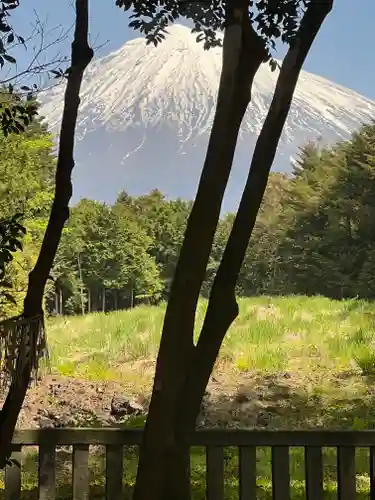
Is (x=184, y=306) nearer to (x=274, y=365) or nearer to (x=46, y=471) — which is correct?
(x=46, y=471)

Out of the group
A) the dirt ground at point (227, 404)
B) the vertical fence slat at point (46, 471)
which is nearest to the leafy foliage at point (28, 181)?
the dirt ground at point (227, 404)

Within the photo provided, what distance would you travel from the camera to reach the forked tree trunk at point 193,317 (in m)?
1.49

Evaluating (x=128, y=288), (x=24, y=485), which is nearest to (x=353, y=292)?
(x=128, y=288)

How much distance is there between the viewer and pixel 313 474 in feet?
5.01

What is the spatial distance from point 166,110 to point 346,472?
5.78m

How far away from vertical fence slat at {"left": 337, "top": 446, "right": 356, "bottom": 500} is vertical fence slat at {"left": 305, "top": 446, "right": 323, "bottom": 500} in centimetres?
5

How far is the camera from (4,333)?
4.15 ft

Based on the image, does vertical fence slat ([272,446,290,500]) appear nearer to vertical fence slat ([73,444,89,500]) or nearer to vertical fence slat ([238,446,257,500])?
vertical fence slat ([238,446,257,500])

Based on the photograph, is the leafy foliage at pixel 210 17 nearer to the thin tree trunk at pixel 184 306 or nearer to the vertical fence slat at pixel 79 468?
the thin tree trunk at pixel 184 306

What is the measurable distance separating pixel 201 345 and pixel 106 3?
3.68 ft

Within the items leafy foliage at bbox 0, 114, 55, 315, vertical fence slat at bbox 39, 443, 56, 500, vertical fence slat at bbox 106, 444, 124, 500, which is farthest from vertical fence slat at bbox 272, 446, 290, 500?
leafy foliage at bbox 0, 114, 55, 315

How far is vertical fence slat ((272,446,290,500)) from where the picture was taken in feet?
4.97

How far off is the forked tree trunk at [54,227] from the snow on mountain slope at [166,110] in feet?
0.44

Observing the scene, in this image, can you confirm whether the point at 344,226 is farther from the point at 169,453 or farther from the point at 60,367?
the point at 169,453
